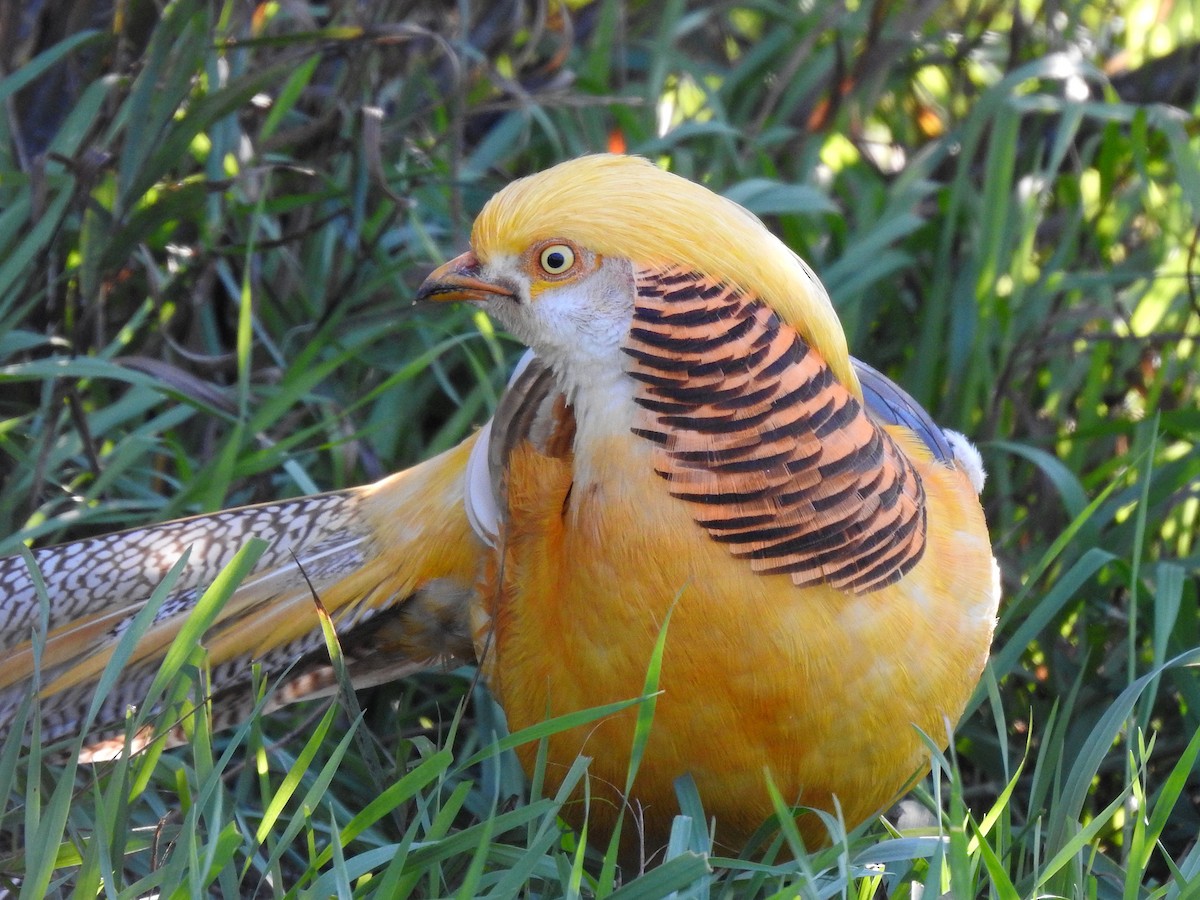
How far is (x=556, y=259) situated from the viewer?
159 cm

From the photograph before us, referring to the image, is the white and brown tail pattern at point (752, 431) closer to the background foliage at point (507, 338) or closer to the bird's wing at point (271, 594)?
the background foliage at point (507, 338)

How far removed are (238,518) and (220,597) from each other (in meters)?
0.62

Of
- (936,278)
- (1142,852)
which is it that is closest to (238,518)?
(1142,852)

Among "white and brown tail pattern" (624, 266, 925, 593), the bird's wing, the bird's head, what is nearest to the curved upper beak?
the bird's head

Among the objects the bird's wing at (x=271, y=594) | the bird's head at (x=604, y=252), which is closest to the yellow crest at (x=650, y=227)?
the bird's head at (x=604, y=252)

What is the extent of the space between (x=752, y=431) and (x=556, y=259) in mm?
297

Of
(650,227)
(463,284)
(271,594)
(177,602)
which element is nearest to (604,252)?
(650,227)

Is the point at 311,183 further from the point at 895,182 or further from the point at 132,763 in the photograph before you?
the point at 132,763

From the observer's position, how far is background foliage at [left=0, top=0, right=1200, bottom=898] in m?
1.97

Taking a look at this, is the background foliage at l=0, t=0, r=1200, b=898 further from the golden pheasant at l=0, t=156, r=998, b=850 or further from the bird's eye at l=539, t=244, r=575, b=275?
the bird's eye at l=539, t=244, r=575, b=275

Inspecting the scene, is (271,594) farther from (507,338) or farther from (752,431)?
(507,338)

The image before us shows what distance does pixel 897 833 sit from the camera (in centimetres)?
171

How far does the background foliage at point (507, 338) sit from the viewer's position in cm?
197

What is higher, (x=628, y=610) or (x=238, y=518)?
(x=628, y=610)
